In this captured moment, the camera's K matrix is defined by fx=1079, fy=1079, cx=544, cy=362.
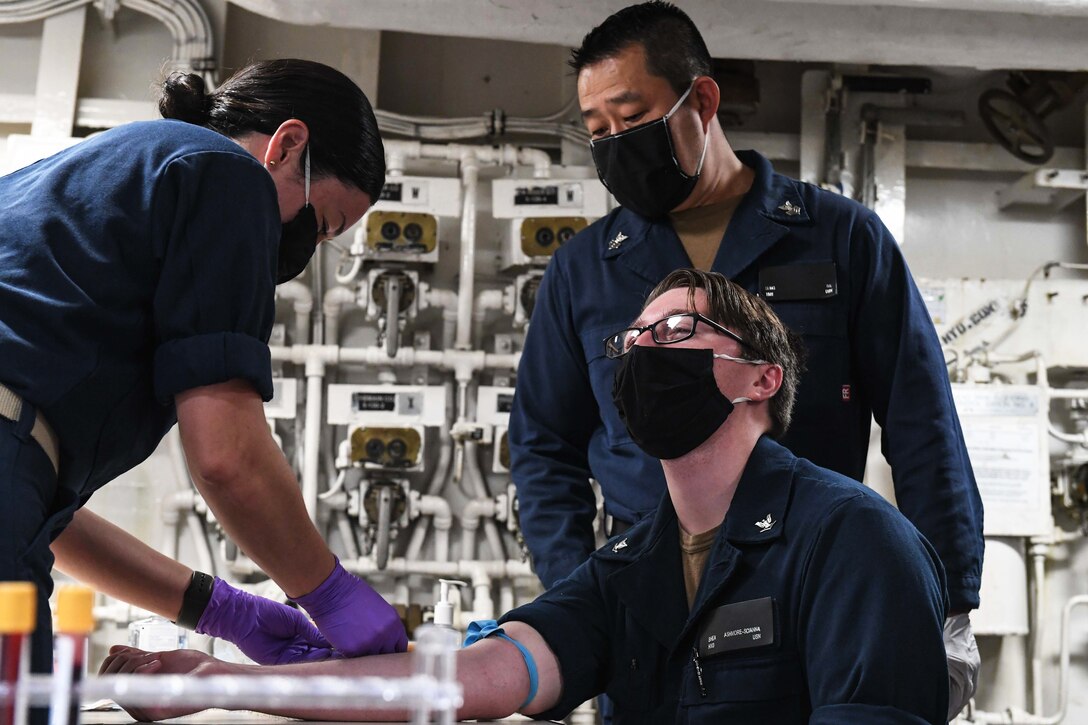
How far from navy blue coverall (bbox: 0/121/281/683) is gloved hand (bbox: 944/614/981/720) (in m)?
1.16

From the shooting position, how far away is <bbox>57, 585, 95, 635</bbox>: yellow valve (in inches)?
22.4

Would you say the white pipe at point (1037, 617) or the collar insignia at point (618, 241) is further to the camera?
the white pipe at point (1037, 617)

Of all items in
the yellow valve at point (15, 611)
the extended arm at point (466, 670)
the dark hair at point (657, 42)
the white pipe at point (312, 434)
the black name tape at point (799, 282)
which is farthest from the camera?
the white pipe at point (312, 434)

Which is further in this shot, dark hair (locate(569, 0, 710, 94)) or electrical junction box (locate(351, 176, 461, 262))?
electrical junction box (locate(351, 176, 461, 262))

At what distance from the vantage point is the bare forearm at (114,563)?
5.35 feet

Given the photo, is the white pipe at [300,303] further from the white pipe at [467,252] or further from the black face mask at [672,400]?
the black face mask at [672,400]

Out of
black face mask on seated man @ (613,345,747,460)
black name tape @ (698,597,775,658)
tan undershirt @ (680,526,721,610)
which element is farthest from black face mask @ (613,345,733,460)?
black name tape @ (698,597,775,658)

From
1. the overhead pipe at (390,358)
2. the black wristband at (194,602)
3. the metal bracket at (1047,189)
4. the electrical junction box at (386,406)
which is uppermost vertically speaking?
the metal bracket at (1047,189)

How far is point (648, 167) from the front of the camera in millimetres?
2117

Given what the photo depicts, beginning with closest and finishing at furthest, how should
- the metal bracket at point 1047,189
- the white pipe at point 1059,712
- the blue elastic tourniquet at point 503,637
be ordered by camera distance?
the blue elastic tourniquet at point 503,637 → the white pipe at point 1059,712 → the metal bracket at point 1047,189

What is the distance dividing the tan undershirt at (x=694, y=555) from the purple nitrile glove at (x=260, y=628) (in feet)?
1.84

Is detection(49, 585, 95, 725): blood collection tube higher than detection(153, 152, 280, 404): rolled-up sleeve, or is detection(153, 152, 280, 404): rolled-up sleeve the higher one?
detection(153, 152, 280, 404): rolled-up sleeve

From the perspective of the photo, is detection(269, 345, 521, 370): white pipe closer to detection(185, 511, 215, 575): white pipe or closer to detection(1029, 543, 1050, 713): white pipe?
detection(185, 511, 215, 575): white pipe

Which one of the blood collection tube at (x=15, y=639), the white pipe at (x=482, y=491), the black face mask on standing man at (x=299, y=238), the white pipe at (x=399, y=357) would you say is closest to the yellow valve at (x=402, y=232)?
the white pipe at (x=399, y=357)
